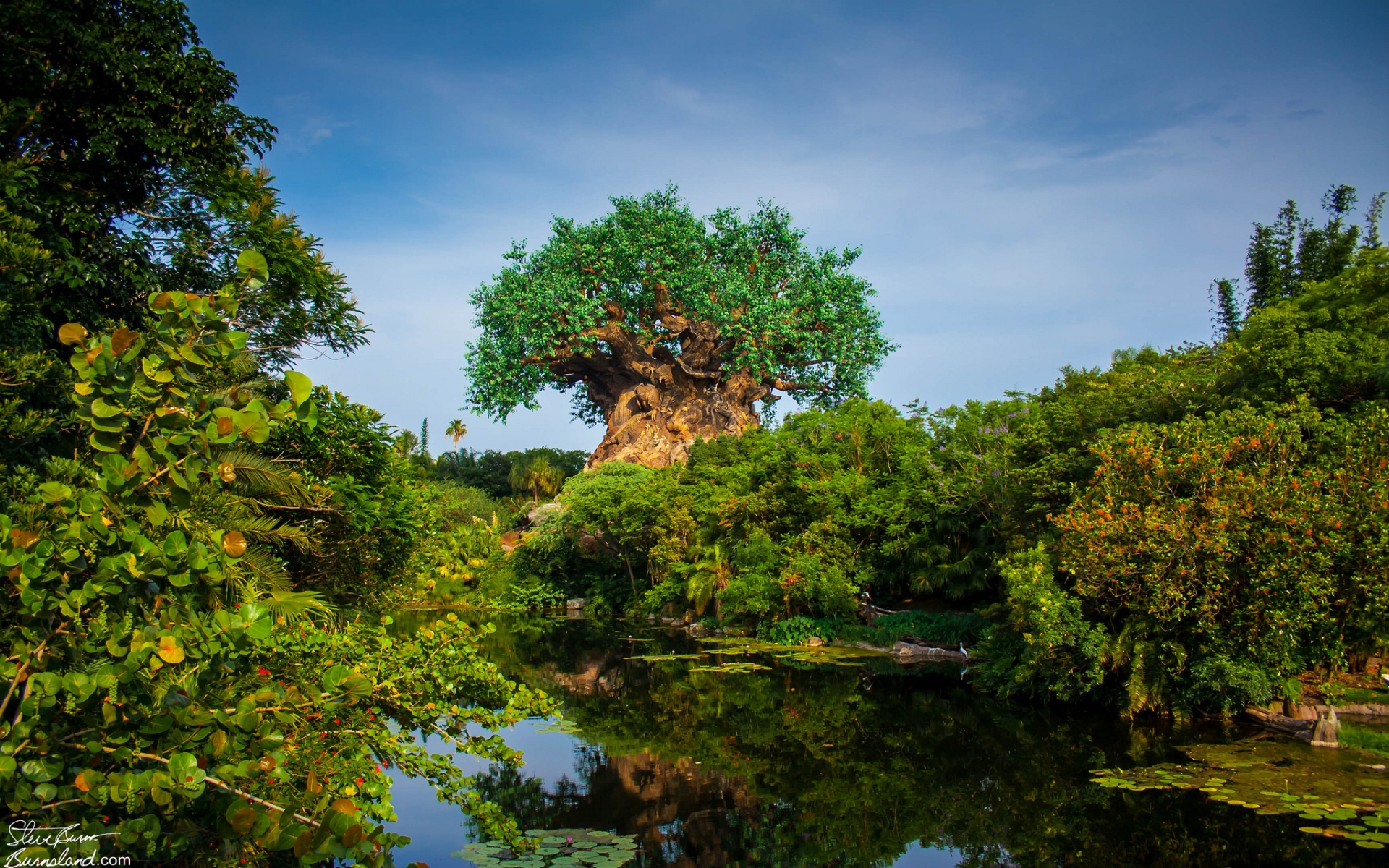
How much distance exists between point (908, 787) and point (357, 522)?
6309mm

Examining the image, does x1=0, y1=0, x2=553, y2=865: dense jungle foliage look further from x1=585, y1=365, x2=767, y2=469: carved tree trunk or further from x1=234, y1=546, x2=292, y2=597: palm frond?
x1=585, y1=365, x2=767, y2=469: carved tree trunk

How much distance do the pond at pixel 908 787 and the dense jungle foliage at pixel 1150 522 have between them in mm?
912

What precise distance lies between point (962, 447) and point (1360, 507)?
8511 mm

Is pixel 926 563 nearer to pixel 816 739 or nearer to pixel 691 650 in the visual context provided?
pixel 691 650

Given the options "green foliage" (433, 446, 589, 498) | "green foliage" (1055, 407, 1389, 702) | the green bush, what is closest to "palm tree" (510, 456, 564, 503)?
"green foliage" (433, 446, 589, 498)

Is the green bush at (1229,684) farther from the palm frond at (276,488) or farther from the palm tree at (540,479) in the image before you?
the palm tree at (540,479)

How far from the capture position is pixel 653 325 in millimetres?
31969

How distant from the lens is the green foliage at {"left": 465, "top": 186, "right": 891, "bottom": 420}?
29781mm

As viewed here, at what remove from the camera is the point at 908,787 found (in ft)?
26.0

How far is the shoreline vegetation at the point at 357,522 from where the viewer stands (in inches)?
94.1

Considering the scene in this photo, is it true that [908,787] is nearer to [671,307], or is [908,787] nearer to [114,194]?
[114,194]

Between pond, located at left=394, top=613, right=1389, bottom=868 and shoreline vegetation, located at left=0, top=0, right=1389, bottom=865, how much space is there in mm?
1119

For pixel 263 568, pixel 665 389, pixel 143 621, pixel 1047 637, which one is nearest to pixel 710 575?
pixel 1047 637

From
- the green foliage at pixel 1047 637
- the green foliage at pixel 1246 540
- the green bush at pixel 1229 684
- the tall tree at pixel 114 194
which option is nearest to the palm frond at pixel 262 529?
the tall tree at pixel 114 194
